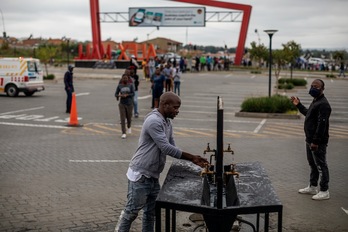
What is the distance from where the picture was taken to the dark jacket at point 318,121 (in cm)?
761

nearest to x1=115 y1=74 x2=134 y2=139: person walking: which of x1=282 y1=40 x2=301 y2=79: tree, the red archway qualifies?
x1=282 y1=40 x2=301 y2=79: tree

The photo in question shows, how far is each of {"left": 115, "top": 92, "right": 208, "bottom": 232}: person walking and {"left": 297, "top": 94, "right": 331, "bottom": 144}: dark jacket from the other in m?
3.12

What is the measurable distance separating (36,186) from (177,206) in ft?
15.4

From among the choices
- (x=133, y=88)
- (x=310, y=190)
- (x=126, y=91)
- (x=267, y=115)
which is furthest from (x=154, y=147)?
(x=267, y=115)

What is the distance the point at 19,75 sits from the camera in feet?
79.7

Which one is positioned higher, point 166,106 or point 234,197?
point 166,106

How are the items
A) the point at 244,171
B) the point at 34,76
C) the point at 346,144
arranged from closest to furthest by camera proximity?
the point at 244,171
the point at 346,144
the point at 34,76

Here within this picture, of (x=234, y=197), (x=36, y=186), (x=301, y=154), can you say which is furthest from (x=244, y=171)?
(x=301, y=154)

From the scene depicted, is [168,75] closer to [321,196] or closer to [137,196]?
[321,196]

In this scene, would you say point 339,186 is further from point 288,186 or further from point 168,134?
point 168,134

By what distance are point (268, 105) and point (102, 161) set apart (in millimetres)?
9296

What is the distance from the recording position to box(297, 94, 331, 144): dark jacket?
25.0 feet

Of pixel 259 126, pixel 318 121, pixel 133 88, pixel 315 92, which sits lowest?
pixel 259 126

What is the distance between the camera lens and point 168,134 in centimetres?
539
